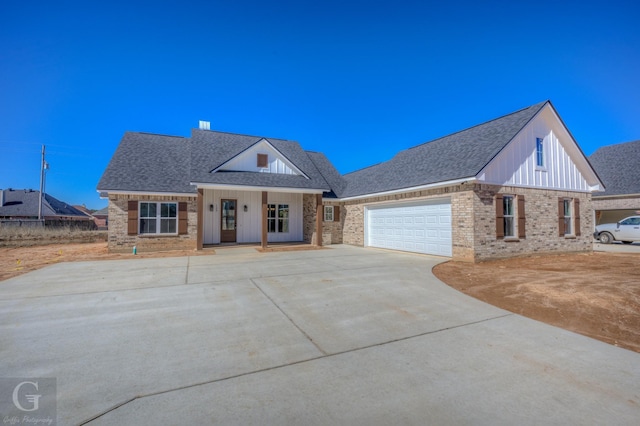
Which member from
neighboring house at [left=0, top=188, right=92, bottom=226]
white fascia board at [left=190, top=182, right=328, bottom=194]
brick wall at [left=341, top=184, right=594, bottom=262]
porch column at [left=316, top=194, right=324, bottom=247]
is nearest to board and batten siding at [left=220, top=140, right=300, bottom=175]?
white fascia board at [left=190, top=182, right=328, bottom=194]

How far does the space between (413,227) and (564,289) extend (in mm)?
6628

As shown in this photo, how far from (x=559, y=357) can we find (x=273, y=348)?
11.7 feet

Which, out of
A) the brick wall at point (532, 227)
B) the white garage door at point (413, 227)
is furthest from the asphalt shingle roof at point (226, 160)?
the brick wall at point (532, 227)

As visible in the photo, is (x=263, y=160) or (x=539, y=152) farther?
(x=263, y=160)

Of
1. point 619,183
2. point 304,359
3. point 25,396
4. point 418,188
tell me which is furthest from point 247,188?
point 619,183

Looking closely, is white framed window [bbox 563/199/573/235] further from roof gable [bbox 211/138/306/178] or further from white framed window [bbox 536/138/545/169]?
roof gable [bbox 211/138/306/178]

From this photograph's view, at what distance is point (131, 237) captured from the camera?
44.0 feet

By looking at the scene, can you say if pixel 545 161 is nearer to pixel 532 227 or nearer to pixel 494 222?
pixel 532 227

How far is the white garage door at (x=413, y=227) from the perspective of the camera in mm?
11371

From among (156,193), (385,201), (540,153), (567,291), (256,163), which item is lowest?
(567,291)

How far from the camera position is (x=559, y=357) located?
3.50 metres

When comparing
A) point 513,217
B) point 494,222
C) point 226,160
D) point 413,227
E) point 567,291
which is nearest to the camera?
point 567,291

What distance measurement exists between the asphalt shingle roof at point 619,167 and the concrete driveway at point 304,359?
2363cm

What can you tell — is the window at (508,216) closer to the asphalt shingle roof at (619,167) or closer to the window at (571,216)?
the window at (571,216)
